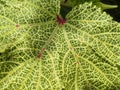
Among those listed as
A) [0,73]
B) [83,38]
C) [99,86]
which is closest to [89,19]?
[83,38]

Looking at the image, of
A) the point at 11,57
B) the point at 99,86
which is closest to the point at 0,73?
the point at 11,57

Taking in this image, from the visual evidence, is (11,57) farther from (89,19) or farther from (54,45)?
(89,19)

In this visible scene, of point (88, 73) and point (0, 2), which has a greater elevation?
point (0, 2)

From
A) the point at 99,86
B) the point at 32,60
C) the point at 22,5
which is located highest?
the point at 22,5

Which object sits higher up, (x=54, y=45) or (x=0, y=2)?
(x=0, y=2)

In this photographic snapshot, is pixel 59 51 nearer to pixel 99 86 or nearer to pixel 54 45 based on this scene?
pixel 54 45
